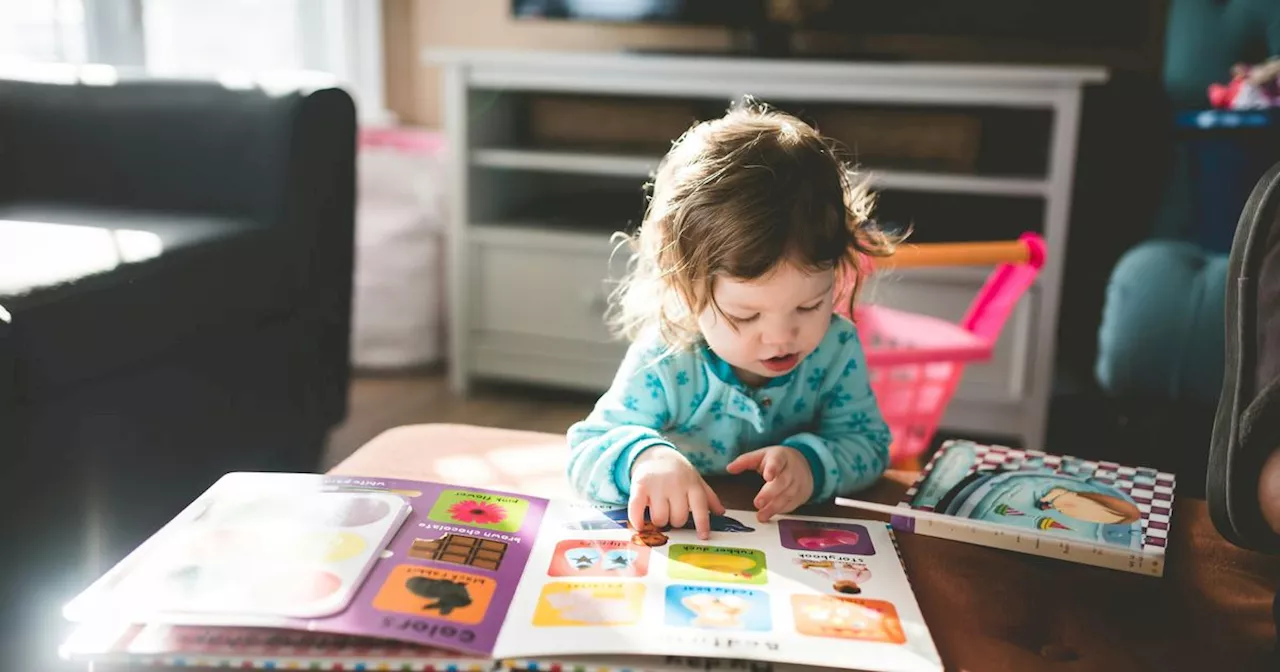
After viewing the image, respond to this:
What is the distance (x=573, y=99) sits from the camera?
2.38 m

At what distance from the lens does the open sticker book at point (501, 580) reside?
20.7 inches

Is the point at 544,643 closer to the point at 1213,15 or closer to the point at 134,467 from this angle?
the point at 134,467

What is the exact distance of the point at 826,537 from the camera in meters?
0.67

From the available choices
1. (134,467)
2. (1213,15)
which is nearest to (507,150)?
(134,467)

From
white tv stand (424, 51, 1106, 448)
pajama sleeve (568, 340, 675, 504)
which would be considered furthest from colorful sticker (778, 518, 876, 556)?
white tv stand (424, 51, 1106, 448)

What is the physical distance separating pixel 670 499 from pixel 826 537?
0.10 metres

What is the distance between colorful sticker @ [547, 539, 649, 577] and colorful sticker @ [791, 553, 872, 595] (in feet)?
0.30

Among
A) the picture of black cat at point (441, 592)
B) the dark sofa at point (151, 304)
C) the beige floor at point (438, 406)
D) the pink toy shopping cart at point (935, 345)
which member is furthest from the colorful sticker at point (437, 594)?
the beige floor at point (438, 406)

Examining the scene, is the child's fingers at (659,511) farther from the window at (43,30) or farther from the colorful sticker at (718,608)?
the window at (43,30)

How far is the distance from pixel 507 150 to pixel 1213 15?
1292 mm

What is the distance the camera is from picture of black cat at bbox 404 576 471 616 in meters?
0.55

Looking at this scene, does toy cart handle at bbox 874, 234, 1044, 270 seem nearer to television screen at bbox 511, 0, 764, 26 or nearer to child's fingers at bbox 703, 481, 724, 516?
child's fingers at bbox 703, 481, 724, 516

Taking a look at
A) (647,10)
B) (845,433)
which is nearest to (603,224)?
(647,10)

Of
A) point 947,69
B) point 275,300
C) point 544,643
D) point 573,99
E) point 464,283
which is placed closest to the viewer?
point 544,643
